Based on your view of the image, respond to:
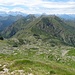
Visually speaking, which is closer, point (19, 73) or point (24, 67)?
point (19, 73)

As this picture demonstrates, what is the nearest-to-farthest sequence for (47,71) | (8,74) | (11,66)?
(8,74) → (47,71) → (11,66)

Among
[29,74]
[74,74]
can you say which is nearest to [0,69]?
[29,74]

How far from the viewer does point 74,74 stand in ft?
129

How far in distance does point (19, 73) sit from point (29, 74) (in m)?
1.77

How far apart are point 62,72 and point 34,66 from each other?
580 cm

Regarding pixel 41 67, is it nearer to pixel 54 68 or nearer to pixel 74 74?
pixel 54 68

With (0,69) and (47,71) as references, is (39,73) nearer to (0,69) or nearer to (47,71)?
(47,71)

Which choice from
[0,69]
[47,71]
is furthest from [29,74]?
[0,69]

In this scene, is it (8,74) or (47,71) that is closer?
(8,74)

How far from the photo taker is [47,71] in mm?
38375

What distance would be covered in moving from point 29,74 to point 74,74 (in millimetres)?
9173

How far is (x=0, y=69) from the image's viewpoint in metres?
39.1

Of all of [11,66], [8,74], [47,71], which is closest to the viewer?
[8,74]

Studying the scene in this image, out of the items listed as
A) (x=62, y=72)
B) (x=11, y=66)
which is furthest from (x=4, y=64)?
(x=62, y=72)
